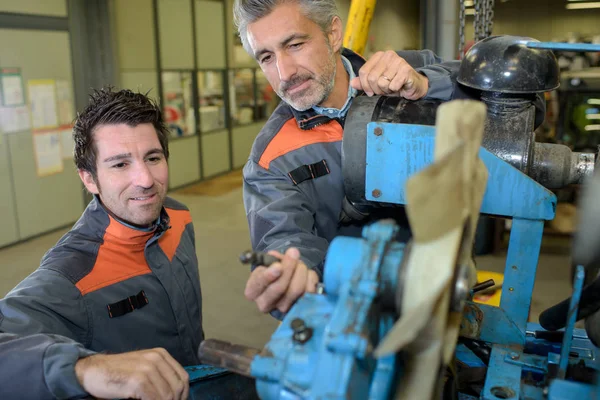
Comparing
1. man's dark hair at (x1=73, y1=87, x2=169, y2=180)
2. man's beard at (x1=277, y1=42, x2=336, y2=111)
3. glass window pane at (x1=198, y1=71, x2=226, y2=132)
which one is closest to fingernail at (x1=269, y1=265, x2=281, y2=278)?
man's beard at (x1=277, y1=42, x2=336, y2=111)

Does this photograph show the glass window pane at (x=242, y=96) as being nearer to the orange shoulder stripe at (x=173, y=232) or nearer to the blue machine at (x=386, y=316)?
the orange shoulder stripe at (x=173, y=232)

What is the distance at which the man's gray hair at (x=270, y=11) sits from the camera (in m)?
1.38

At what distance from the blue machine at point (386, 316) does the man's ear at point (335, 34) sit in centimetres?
58

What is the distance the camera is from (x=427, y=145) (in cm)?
101

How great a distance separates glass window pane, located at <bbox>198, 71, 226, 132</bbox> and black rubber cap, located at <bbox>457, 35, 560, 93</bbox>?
20.4 feet

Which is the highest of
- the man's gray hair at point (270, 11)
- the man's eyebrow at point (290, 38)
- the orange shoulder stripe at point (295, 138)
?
the man's gray hair at point (270, 11)

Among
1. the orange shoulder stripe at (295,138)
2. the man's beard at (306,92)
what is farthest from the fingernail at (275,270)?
the man's beard at (306,92)

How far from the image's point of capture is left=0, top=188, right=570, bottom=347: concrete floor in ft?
11.1

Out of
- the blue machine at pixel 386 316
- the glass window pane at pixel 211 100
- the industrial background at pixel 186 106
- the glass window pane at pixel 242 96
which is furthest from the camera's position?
the glass window pane at pixel 242 96

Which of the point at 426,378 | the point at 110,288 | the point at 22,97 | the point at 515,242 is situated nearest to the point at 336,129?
the point at 515,242

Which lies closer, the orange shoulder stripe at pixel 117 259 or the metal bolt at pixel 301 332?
the metal bolt at pixel 301 332

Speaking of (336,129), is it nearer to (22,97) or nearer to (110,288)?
(110,288)

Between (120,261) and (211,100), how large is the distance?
6.06m

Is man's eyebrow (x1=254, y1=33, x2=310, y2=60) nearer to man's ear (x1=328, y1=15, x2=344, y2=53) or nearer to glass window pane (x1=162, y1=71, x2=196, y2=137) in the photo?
man's ear (x1=328, y1=15, x2=344, y2=53)
